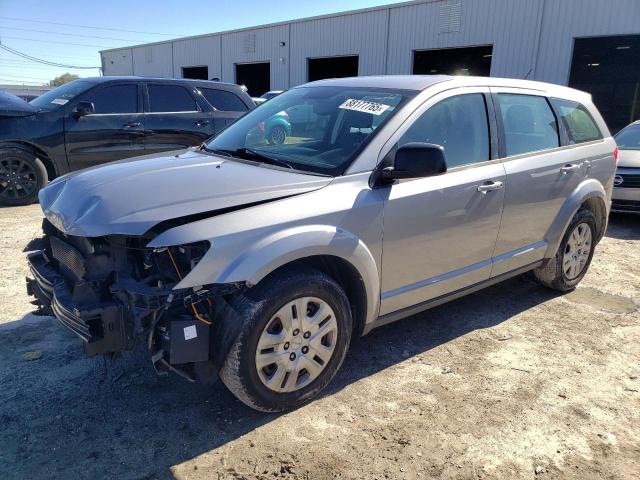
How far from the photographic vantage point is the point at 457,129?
3.48m

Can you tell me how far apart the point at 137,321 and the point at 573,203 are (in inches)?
143

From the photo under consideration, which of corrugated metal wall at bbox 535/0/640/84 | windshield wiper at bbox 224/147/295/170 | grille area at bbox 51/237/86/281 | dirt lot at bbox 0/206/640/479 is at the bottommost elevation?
dirt lot at bbox 0/206/640/479

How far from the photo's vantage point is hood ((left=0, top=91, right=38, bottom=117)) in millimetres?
6797

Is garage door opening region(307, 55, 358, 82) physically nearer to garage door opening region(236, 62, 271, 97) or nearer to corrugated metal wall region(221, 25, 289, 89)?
corrugated metal wall region(221, 25, 289, 89)

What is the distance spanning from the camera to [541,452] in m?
2.60

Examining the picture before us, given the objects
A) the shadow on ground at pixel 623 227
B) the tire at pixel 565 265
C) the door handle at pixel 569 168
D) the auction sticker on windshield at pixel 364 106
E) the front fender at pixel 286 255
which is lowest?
the shadow on ground at pixel 623 227

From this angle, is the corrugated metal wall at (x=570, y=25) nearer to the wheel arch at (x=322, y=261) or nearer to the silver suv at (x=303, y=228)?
the silver suv at (x=303, y=228)

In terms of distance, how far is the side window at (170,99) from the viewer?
296 inches

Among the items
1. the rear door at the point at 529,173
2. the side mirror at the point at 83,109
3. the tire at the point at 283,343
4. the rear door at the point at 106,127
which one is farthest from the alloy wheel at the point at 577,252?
the side mirror at the point at 83,109

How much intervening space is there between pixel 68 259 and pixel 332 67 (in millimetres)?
25532

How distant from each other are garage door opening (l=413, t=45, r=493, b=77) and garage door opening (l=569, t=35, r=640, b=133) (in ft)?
12.4

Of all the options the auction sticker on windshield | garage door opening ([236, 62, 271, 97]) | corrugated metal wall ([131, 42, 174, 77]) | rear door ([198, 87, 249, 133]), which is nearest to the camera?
the auction sticker on windshield

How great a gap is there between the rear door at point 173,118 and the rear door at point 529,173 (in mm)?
5052

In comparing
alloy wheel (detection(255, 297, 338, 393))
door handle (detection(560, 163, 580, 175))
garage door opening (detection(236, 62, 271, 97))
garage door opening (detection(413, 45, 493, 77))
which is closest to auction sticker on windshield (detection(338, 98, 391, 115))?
alloy wheel (detection(255, 297, 338, 393))
